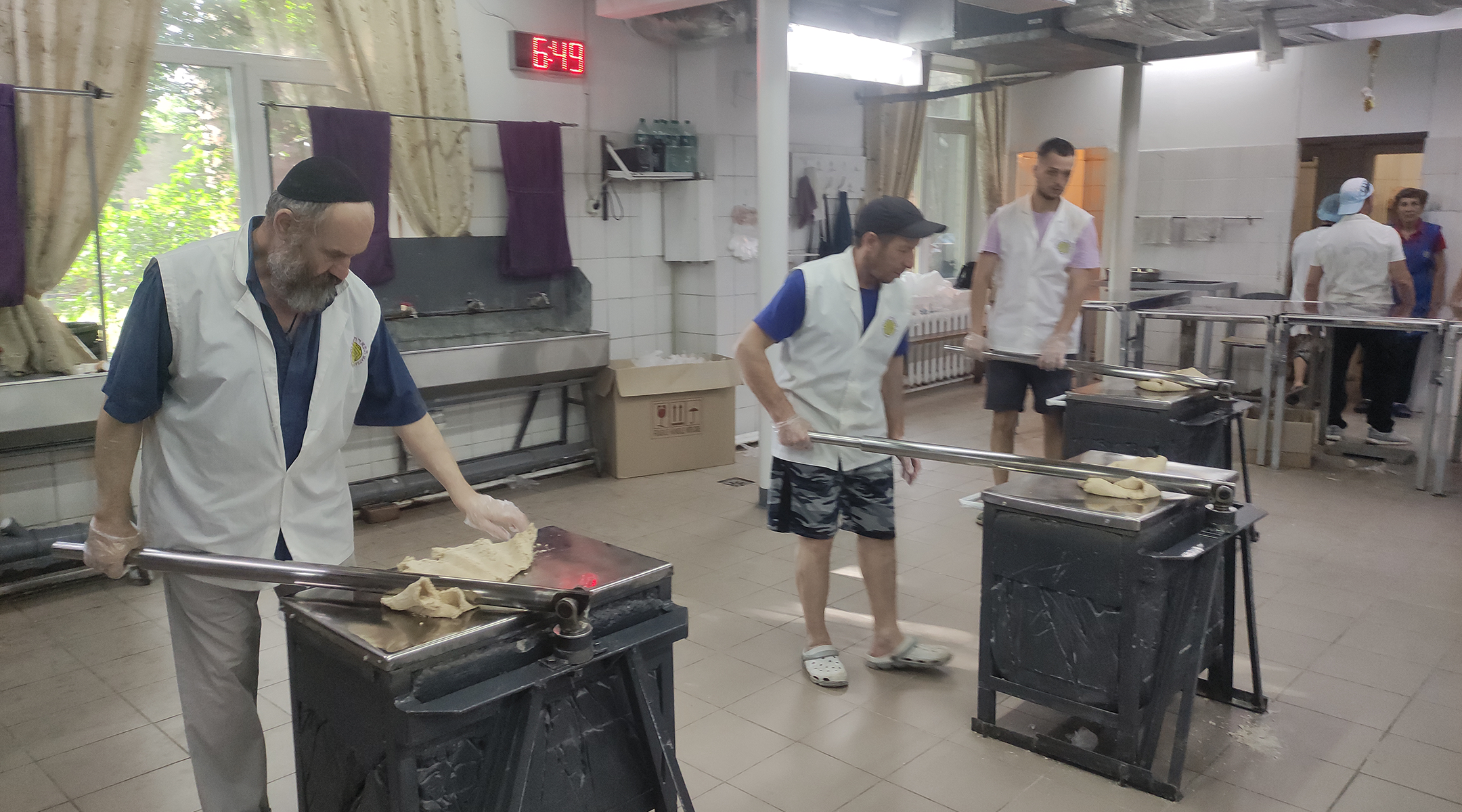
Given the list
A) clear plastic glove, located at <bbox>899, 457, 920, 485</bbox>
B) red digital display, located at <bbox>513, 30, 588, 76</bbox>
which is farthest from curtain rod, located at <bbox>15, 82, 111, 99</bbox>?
clear plastic glove, located at <bbox>899, 457, 920, 485</bbox>

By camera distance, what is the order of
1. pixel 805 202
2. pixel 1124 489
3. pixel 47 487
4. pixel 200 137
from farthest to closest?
pixel 805 202, pixel 200 137, pixel 47 487, pixel 1124 489

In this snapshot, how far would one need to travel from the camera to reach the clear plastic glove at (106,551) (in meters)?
1.86

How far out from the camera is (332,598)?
1.75 meters

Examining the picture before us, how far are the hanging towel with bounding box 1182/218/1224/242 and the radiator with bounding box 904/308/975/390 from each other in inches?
73.0

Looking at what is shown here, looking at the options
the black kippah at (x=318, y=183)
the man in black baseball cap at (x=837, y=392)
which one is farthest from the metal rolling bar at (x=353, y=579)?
the man in black baseball cap at (x=837, y=392)

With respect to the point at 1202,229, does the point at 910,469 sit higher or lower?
lower

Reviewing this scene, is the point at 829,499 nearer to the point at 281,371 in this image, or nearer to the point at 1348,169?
the point at 281,371

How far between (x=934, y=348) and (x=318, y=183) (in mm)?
6839

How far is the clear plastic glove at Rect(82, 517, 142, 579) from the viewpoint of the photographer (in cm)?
186

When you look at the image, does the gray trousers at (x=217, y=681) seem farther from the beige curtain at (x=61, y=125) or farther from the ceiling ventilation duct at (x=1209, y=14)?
the ceiling ventilation duct at (x=1209, y=14)

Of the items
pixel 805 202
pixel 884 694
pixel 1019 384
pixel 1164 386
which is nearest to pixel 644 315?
pixel 805 202

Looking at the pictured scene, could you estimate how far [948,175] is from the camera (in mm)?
9117

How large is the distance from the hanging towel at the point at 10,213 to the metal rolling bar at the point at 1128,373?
3648 millimetres

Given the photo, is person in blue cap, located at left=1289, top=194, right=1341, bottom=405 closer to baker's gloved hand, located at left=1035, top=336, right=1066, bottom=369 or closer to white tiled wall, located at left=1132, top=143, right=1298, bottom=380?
white tiled wall, located at left=1132, top=143, right=1298, bottom=380
